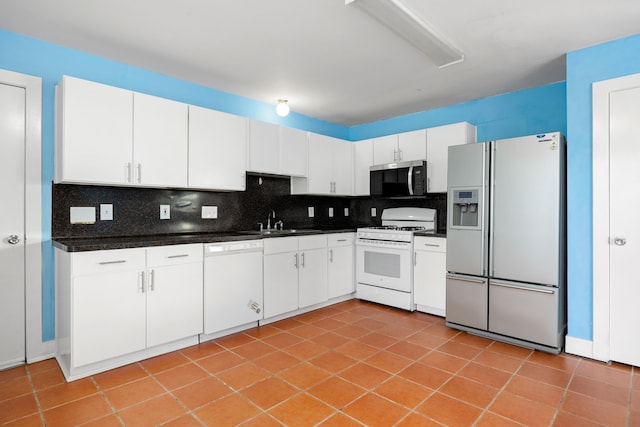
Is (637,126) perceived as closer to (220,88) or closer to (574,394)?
(574,394)

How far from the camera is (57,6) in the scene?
226 centimetres

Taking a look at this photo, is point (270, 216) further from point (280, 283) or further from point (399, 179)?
point (399, 179)

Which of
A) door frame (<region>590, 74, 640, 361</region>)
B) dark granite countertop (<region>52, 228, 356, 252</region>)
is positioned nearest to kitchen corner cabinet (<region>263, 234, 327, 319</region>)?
dark granite countertop (<region>52, 228, 356, 252</region>)

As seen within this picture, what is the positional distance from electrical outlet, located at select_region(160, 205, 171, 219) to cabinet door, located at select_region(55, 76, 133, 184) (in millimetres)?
551

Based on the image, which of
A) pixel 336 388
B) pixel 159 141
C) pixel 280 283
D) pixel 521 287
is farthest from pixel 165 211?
pixel 521 287

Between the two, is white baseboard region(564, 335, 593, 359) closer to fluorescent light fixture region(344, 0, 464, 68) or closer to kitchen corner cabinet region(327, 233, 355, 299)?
kitchen corner cabinet region(327, 233, 355, 299)

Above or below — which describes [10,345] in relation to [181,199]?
below

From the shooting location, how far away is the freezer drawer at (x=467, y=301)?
10.4 ft

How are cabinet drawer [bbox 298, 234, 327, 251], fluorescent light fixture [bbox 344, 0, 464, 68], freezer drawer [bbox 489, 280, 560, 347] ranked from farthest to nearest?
cabinet drawer [bbox 298, 234, 327, 251] < freezer drawer [bbox 489, 280, 560, 347] < fluorescent light fixture [bbox 344, 0, 464, 68]

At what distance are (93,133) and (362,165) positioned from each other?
3.22 m

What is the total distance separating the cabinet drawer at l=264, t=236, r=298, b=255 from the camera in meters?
3.46

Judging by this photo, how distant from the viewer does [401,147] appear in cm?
439

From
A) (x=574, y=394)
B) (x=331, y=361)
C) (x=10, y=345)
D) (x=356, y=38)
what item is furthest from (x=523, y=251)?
(x=10, y=345)

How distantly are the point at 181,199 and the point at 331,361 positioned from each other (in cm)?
215
